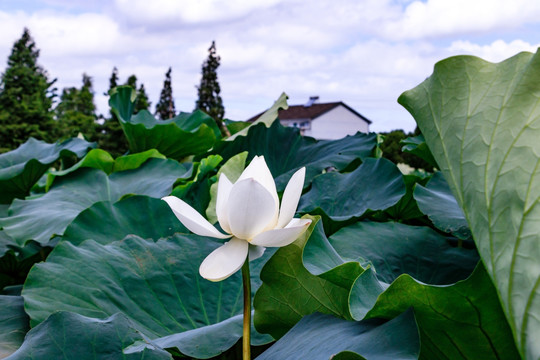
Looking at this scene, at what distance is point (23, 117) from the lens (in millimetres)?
14500

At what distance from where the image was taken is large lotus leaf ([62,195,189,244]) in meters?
1.12

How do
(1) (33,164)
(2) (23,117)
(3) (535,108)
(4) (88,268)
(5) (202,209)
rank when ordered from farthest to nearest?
(2) (23,117)
(1) (33,164)
(5) (202,209)
(4) (88,268)
(3) (535,108)

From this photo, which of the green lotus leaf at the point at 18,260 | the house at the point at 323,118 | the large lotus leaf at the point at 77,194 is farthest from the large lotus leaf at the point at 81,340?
the house at the point at 323,118

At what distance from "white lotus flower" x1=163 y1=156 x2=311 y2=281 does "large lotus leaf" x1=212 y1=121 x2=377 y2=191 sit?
2.51 feet

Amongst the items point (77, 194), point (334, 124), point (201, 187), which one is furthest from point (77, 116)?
point (201, 187)

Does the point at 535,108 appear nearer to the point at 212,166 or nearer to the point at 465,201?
the point at 465,201

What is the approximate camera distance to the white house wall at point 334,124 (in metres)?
30.4

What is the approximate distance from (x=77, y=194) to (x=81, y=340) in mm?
1020

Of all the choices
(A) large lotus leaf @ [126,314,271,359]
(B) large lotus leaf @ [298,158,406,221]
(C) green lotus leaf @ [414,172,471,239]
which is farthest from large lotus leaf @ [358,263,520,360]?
(B) large lotus leaf @ [298,158,406,221]

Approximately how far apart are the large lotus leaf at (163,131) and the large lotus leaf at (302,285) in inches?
48.9

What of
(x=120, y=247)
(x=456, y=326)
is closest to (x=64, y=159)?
(x=120, y=247)

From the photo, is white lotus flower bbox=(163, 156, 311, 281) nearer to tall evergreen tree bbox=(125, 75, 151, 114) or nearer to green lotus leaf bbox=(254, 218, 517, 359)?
green lotus leaf bbox=(254, 218, 517, 359)

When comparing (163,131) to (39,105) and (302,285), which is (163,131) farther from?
(39,105)

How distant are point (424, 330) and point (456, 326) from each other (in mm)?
33
